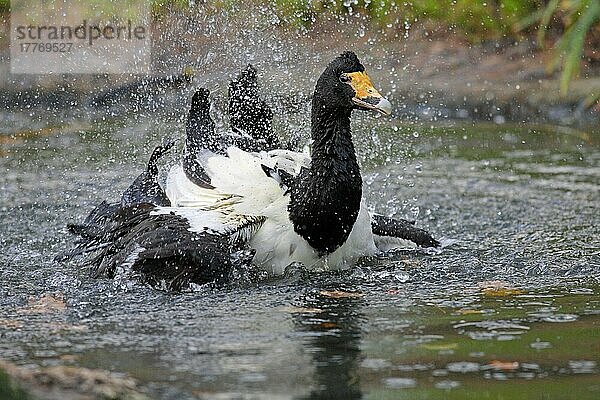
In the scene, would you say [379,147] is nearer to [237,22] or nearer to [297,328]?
[237,22]

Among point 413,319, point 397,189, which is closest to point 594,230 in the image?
point 397,189

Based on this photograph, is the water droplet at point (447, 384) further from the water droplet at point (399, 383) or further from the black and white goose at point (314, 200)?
the black and white goose at point (314, 200)

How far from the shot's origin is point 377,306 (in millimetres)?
5996

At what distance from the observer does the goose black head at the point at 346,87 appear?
664 centimetres

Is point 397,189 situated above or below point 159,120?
below

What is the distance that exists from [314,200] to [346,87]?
0.71 m

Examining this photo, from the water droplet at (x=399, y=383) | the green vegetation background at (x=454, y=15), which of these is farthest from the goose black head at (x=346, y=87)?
the green vegetation background at (x=454, y=15)

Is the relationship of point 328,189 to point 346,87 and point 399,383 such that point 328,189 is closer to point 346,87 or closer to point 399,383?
point 346,87


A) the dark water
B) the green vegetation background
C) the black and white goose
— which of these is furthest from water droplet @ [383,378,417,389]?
the green vegetation background

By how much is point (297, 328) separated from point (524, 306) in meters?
1.25

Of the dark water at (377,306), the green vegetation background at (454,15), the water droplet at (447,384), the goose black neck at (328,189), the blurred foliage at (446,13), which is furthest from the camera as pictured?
the blurred foliage at (446,13)

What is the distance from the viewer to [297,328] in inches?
216

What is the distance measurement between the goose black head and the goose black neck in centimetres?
6

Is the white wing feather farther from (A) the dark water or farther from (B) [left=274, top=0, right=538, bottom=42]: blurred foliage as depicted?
(B) [left=274, top=0, right=538, bottom=42]: blurred foliage
